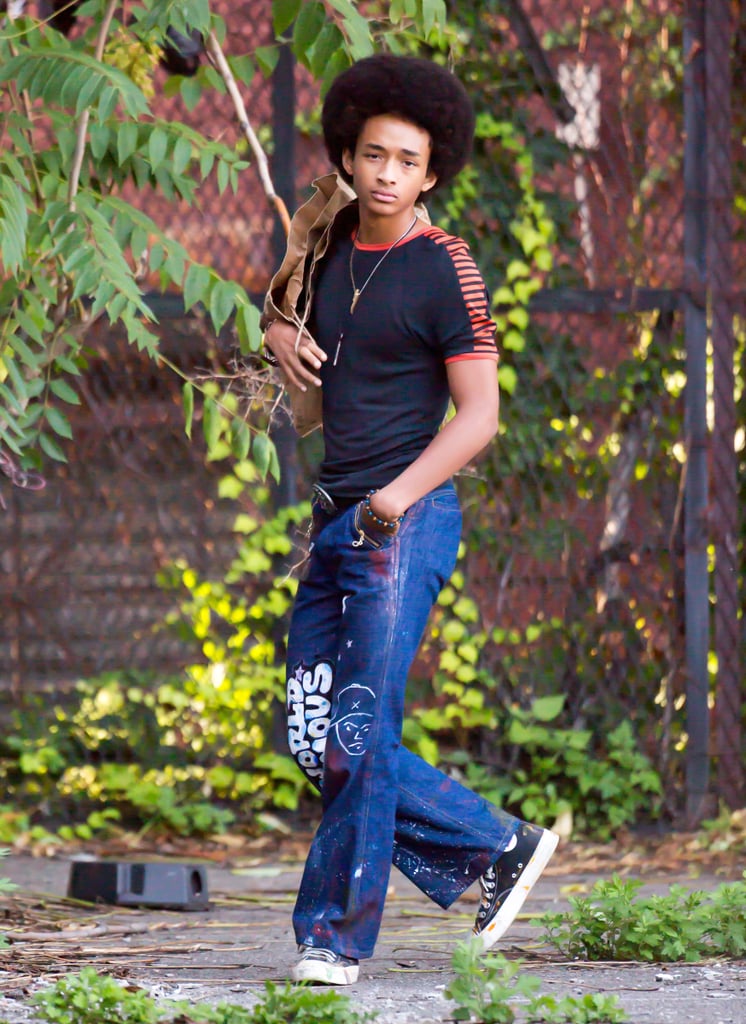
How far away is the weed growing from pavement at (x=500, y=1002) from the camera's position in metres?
2.35

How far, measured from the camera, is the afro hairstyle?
289 centimetres

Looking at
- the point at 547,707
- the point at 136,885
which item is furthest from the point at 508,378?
the point at 136,885

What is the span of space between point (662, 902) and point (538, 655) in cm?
223

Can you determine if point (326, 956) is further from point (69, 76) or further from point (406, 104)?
point (69, 76)

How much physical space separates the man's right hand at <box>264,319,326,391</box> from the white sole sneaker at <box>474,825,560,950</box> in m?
1.13

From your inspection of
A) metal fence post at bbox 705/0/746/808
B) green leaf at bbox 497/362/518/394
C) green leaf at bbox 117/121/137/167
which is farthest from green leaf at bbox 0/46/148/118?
metal fence post at bbox 705/0/746/808

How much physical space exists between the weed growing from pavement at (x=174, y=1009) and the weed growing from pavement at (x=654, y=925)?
82 cm

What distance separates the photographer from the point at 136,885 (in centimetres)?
406

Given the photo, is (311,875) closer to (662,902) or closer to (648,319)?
(662,902)

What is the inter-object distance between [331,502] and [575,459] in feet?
8.05

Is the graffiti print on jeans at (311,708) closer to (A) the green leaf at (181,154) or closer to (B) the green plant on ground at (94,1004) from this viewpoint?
(B) the green plant on ground at (94,1004)

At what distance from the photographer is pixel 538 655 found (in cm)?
523

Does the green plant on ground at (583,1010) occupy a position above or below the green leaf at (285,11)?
below

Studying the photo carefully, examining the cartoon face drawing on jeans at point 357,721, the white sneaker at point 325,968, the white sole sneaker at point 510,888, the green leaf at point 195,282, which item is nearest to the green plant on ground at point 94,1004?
the white sneaker at point 325,968
